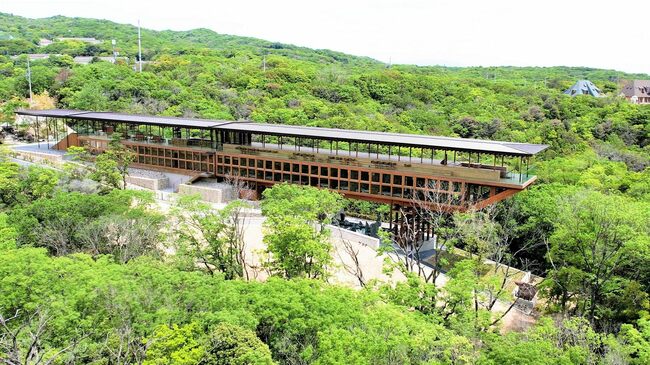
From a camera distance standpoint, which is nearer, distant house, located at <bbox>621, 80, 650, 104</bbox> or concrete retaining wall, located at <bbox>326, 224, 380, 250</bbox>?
concrete retaining wall, located at <bbox>326, 224, 380, 250</bbox>

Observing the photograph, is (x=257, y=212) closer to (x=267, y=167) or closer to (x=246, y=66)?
(x=267, y=167)

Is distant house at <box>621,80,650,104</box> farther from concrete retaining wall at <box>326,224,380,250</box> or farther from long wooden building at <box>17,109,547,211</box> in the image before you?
concrete retaining wall at <box>326,224,380,250</box>

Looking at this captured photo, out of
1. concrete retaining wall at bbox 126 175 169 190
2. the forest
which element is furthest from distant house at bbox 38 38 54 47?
the forest

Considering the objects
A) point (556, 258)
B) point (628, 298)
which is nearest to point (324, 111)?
point (556, 258)

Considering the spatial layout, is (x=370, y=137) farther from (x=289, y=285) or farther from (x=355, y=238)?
(x=289, y=285)

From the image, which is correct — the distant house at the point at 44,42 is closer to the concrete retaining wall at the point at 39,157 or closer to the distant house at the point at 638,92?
the concrete retaining wall at the point at 39,157

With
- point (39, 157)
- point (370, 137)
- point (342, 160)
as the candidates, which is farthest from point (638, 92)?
point (39, 157)

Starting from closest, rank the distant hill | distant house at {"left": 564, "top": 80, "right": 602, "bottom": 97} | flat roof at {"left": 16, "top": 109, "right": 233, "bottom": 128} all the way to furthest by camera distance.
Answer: flat roof at {"left": 16, "top": 109, "right": 233, "bottom": 128}
distant house at {"left": 564, "top": 80, "right": 602, "bottom": 97}
the distant hill
